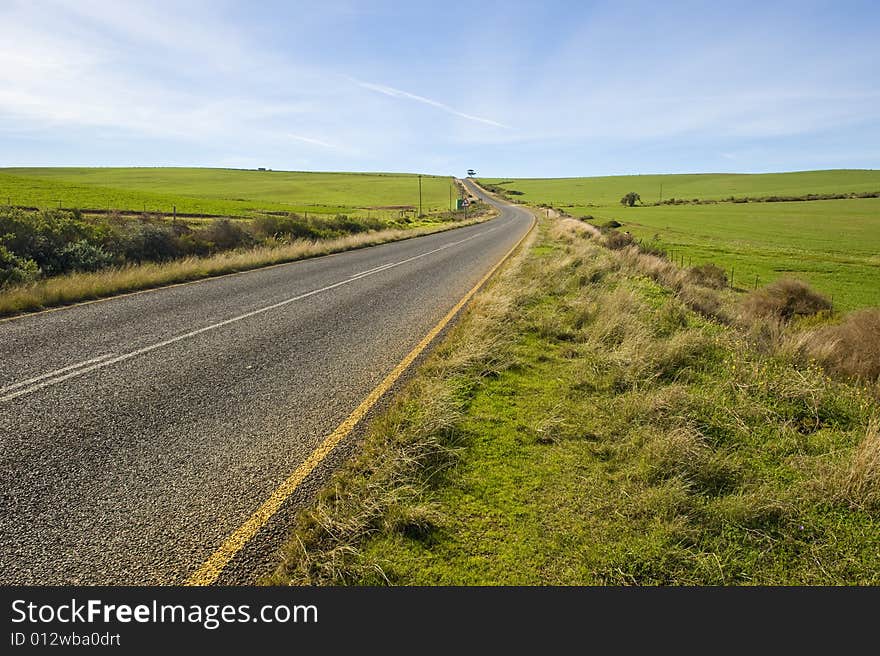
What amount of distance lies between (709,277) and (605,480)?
19616 millimetres

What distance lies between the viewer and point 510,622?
2115 mm

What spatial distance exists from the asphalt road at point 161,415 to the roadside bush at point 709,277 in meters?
14.3

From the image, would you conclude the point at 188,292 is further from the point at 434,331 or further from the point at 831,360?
the point at 831,360

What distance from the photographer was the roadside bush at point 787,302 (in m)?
13.8

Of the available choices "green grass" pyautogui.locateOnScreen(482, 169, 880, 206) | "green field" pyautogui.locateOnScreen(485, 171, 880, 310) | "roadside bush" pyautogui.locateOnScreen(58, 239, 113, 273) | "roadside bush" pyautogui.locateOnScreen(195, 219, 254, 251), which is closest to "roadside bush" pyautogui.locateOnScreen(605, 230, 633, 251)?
"green field" pyautogui.locateOnScreen(485, 171, 880, 310)

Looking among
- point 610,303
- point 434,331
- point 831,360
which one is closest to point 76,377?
point 434,331

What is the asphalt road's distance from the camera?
2570 mm

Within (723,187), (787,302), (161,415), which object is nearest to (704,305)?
(787,302)

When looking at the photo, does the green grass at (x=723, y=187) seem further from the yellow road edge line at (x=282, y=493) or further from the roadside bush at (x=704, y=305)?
the yellow road edge line at (x=282, y=493)

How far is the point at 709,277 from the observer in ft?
63.1

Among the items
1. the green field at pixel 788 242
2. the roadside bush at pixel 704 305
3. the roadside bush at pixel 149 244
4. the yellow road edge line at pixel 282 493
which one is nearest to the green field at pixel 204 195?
the green field at pixel 788 242

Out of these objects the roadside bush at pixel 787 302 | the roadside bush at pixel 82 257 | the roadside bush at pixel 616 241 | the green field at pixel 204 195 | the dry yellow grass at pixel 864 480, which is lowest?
the roadside bush at pixel 787 302

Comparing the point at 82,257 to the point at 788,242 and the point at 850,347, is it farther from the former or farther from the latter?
the point at 788,242

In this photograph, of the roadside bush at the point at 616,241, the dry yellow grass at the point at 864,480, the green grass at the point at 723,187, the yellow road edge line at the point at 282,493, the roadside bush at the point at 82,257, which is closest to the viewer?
the yellow road edge line at the point at 282,493
